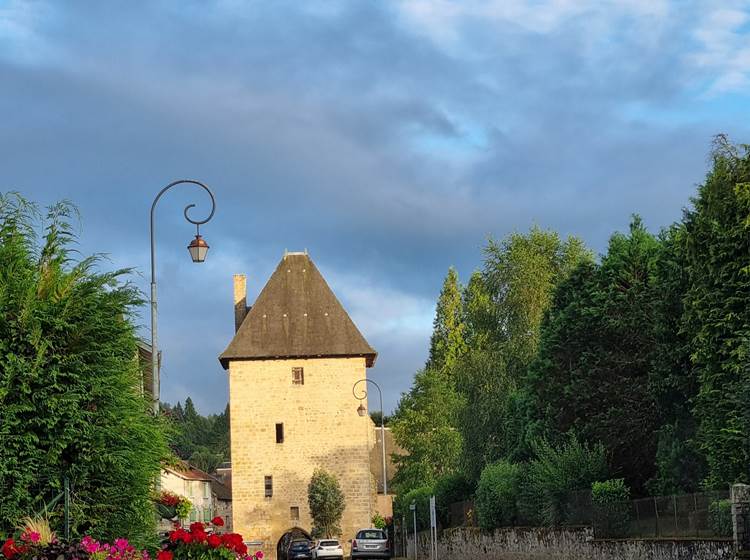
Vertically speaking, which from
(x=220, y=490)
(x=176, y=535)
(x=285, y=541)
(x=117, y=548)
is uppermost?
(x=220, y=490)

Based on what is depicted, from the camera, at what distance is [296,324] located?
6525cm

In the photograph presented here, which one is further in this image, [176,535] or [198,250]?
[198,250]

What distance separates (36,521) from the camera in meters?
15.1

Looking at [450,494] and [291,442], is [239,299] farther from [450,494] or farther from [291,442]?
[450,494]

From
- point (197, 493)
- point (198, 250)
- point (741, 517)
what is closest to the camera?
point (741, 517)

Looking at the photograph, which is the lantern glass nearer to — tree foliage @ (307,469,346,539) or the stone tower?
the stone tower

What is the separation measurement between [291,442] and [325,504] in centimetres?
389

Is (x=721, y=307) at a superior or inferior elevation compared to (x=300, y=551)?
superior

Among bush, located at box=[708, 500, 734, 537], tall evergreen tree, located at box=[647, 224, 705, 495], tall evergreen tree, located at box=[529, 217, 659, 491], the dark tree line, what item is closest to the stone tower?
the dark tree line

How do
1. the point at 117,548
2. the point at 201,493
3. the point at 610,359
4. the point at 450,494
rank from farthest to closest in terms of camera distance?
the point at 201,493, the point at 450,494, the point at 610,359, the point at 117,548

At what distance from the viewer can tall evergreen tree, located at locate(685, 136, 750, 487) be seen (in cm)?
2478

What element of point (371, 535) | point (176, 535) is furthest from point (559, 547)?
point (371, 535)

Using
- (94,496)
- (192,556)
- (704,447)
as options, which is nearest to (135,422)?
(94,496)

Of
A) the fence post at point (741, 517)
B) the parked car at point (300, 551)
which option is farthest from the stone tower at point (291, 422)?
the fence post at point (741, 517)
